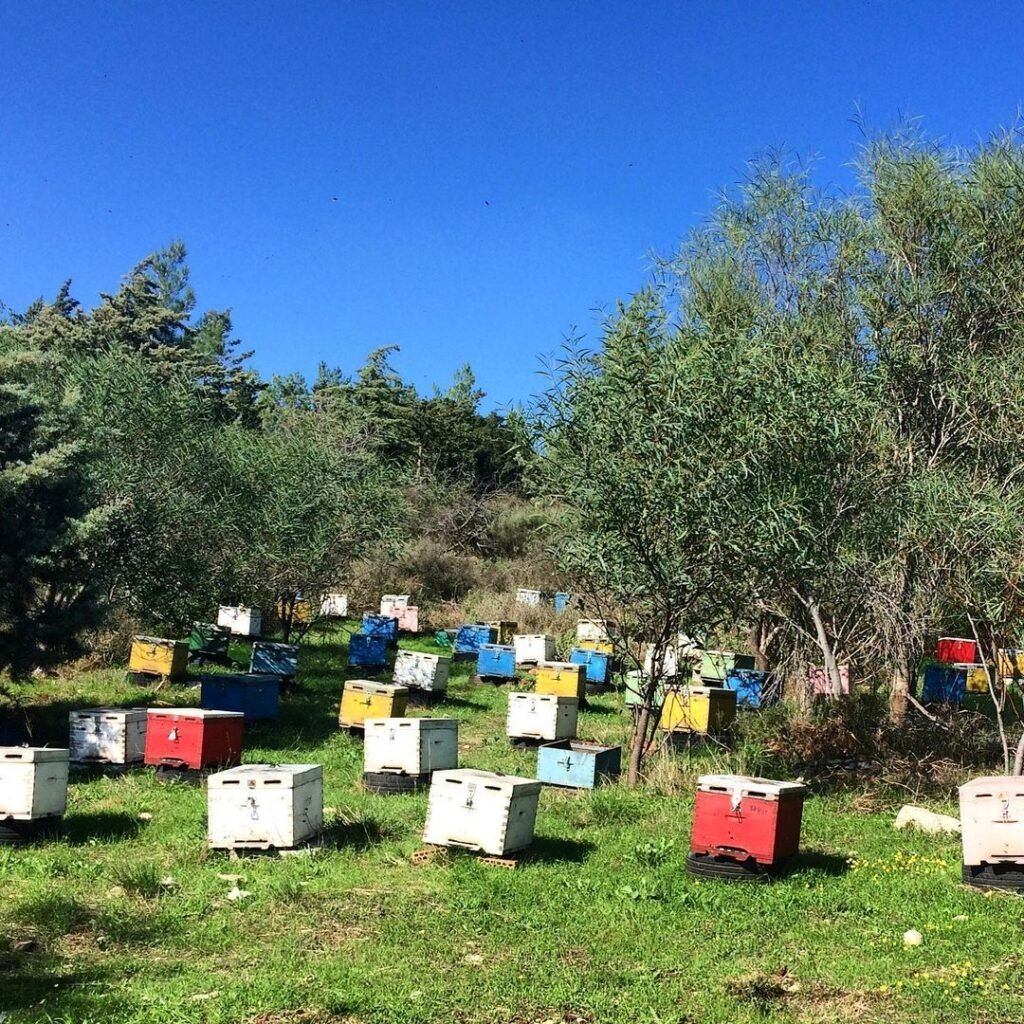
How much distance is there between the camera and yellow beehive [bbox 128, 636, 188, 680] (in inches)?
603

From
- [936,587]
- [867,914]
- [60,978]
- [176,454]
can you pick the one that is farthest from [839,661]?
[176,454]

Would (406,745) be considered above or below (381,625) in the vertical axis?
below

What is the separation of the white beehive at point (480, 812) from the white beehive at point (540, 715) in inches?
185

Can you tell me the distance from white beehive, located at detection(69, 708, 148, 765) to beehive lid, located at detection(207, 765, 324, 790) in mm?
2879

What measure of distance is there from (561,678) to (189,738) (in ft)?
22.4

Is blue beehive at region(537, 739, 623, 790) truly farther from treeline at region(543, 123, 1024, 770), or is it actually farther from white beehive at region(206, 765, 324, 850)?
white beehive at region(206, 765, 324, 850)

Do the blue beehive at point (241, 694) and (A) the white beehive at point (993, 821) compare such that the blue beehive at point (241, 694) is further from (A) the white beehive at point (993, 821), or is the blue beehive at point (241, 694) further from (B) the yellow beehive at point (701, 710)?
(A) the white beehive at point (993, 821)

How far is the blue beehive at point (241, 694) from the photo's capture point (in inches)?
510

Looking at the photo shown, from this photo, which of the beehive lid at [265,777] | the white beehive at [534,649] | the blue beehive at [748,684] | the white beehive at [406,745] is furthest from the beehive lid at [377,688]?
the white beehive at [534,649]

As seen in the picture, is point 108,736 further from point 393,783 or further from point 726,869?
point 726,869

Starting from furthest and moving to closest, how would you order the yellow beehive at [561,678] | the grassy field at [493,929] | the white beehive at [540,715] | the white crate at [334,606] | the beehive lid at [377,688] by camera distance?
the white crate at [334,606] → the yellow beehive at [561,678] → the beehive lid at [377,688] → the white beehive at [540,715] → the grassy field at [493,929]

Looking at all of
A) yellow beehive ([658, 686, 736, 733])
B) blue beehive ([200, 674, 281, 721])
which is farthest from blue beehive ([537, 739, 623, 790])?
blue beehive ([200, 674, 281, 721])

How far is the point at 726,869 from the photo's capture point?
7.26 meters

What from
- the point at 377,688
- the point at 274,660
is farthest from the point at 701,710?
the point at 274,660
